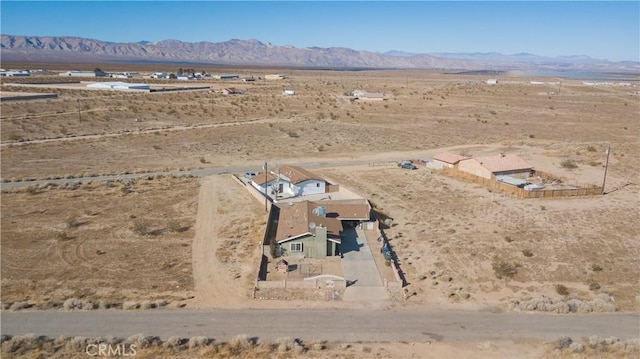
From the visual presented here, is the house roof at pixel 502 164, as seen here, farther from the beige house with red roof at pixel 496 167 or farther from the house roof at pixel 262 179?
the house roof at pixel 262 179

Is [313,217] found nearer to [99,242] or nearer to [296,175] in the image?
[296,175]

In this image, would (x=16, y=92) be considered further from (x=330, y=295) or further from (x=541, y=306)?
(x=541, y=306)

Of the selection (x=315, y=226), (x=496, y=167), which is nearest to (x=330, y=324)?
(x=315, y=226)

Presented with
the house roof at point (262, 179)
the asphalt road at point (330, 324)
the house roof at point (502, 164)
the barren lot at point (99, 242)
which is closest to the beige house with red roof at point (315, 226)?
the barren lot at point (99, 242)

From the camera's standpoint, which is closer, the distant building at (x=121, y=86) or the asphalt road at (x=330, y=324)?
the asphalt road at (x=330, y=324)

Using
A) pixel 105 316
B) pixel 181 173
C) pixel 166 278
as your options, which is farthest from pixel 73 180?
pixel 105 316

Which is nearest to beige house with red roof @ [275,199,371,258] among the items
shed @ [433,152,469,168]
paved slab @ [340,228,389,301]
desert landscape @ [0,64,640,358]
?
paved slab @ [340,228,389,301]
